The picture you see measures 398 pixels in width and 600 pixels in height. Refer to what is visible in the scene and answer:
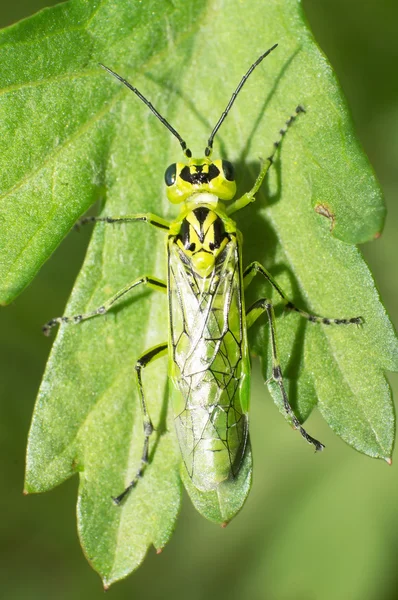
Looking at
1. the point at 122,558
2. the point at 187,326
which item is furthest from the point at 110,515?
the point at 187,326

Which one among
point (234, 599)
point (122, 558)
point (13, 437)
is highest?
point (13, 437)

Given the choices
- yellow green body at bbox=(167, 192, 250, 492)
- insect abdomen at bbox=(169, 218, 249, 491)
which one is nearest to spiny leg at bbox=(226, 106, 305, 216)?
yellow green body at bbox=(167, 192, 250, 492)

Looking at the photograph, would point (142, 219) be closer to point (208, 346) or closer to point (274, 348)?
point (208, 346)

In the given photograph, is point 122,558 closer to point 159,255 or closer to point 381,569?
point 159,255

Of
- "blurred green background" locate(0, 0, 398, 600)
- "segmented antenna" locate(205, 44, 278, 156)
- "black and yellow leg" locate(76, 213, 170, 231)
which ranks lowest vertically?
"blurred green background" locate(0, 0, 398, 600)

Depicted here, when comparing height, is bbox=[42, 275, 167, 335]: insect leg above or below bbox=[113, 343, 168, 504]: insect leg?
above

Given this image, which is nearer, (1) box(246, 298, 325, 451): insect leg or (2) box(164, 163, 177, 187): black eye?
(1) box(246, 298, 325, 451): insect leg

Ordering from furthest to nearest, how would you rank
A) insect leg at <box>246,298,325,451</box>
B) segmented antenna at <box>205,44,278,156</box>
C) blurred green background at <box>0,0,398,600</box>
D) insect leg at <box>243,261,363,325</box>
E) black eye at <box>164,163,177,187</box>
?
blurred green background at <box>0,0,398,600</box> → black eye at <box>164,163,177,187</box> → insect leg at <box>246,298,325,451</box> → segmented antenna at <box>205,44,278,156</box> → insect leg at <box>243,261,363,325</box>

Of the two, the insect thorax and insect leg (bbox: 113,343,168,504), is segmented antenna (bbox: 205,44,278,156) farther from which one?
insect leg (bbox: 113,343,168,504)
